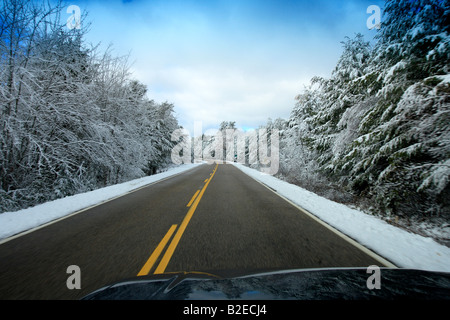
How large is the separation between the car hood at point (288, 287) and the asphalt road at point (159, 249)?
39 centimetres

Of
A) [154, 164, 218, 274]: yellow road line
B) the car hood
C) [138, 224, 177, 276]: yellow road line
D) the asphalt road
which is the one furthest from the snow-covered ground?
[154, 164, 218, 274]: yellow road line

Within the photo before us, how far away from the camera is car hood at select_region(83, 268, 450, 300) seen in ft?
4.76

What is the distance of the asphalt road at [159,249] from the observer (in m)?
2.50

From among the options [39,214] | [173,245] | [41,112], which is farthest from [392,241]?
[41,112]

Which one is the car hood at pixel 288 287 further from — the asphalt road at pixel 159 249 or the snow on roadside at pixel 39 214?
the snow on roadside at pixel 39 214

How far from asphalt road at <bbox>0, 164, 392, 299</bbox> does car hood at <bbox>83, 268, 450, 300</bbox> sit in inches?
15.2

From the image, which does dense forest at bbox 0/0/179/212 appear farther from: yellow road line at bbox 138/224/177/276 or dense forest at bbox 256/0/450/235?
dense forest at bbox 256/0/450/235

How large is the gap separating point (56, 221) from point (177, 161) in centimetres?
2947

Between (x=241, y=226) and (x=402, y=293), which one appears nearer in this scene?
(x=402, y=293)

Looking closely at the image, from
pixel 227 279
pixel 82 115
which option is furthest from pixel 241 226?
pixel 82 115

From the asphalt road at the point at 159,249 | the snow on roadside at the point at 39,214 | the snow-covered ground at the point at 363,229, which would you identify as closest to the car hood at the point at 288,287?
the asphalt road at the point at 159,249
